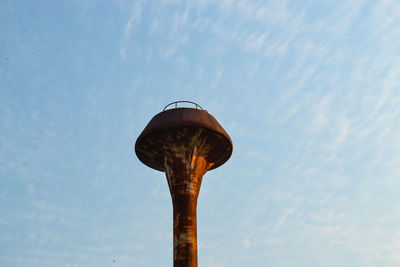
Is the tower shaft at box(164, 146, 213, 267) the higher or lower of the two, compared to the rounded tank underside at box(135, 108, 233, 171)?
lower

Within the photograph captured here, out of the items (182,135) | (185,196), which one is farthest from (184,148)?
(185,196)

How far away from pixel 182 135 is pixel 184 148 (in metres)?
0.79

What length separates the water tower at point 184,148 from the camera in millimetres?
19078

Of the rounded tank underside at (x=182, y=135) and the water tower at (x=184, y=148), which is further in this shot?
the rounded tank underside at (x=182, y=135)

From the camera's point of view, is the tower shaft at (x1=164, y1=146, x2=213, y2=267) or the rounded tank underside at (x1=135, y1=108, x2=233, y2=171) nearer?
the tower shaft at (x1=164, y1=146, x2=213, y2=267)

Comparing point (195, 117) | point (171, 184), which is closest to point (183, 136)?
point (195, 117)

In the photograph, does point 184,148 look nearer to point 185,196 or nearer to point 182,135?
point 182,135

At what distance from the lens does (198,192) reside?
2031 cm

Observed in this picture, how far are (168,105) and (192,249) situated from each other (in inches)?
320

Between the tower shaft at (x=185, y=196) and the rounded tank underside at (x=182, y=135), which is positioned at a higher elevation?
the rounded tank underside at (x=182, y=135)

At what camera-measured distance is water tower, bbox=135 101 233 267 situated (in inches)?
751

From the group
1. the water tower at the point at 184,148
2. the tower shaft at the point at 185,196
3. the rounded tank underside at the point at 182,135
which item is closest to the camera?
the tower shaft at the point at 185,196

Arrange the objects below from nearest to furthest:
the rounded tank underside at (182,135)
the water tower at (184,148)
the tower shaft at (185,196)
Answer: the tower shaft at (185,196) < the water tower at (184,148) < the rounded tank underside at (182,135)

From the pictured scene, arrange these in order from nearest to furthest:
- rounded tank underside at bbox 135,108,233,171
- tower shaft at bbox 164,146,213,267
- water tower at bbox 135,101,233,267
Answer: tower shaft at bbox 164,146,213,267, water tower at bbox 135,101,233,267, rounded tank underside at bbox 135,108,233,171
